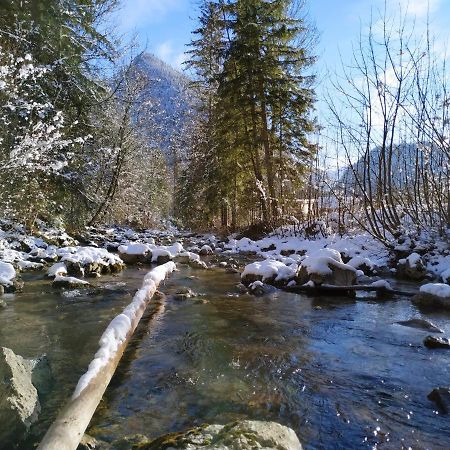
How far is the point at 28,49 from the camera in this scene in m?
9.95

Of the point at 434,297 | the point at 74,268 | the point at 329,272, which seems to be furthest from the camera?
the point at 74,268

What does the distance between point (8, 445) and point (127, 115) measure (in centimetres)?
1963

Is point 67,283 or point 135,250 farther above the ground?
point 135,250

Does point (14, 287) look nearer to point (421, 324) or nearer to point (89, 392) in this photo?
point (89, 392)

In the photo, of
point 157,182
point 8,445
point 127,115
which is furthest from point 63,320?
point 157,182

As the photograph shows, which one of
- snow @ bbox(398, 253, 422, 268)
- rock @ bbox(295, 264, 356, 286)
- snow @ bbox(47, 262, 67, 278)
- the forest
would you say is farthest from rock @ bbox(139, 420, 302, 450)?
snow @ bbox(398, 253, 422, 268)

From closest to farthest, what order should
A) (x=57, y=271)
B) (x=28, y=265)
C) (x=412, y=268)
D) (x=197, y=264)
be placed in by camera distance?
(x=57, y=271) → (x=412, y=268) → (x=28, y=265) → (x=197, y=264)

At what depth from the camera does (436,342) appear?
438 centimetres

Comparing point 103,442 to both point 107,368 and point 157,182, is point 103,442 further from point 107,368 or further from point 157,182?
point 157,182

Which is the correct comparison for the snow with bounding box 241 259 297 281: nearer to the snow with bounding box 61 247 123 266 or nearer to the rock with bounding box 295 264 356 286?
the rock with bounding box 295 264 356 286

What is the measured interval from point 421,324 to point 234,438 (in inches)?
154

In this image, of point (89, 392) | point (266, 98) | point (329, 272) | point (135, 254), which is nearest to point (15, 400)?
point (89, 392)

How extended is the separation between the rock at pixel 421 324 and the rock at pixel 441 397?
1.91 m

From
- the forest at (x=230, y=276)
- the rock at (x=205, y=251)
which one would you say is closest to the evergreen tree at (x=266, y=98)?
the forest at (x=230, y=276)
